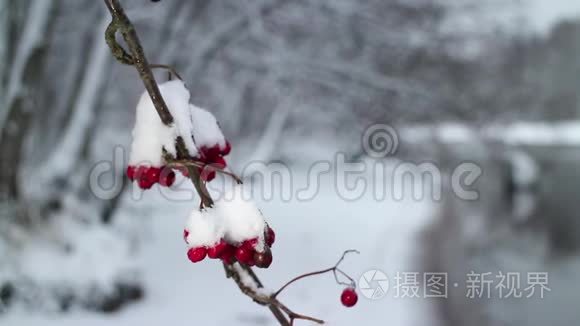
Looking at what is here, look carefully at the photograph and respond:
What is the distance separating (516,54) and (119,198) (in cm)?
963

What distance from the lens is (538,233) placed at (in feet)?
26.8

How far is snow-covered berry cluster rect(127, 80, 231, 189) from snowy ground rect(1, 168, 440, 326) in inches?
22.5

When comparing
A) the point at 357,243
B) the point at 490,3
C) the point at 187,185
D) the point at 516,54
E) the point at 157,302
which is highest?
the point at 516,54

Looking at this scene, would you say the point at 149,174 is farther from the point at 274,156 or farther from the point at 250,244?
the point at 274,156

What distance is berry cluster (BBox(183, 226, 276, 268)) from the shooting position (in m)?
0.65

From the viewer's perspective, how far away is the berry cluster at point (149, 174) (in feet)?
2.42

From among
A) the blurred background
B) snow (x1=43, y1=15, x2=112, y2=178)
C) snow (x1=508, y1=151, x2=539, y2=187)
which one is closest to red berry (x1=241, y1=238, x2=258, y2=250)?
the blurred background

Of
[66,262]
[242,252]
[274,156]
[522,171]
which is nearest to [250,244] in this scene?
[242,252]

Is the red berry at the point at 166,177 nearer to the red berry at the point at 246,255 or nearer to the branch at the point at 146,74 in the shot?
the branch at the point at 146,74

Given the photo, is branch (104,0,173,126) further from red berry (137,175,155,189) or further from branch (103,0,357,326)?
red berry (137,175,155,189)

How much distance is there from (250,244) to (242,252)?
0.02 m

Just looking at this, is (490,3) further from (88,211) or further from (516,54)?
(516,54)

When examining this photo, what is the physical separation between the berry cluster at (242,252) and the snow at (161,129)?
0.13m

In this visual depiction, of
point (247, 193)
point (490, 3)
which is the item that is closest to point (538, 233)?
point (490, 3)
